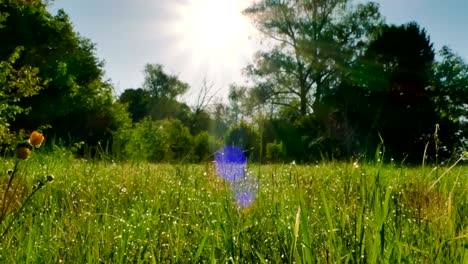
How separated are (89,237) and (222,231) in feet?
1.66

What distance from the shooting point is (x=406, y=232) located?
1570 millimetres

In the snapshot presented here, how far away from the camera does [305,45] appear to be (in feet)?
112

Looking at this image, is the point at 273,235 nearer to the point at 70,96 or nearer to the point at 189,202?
the point at 189,202

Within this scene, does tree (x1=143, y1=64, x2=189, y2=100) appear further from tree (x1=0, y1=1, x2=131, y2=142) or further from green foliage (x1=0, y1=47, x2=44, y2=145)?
green foliage (x1=0, y1=47, x2=44, y2=145)

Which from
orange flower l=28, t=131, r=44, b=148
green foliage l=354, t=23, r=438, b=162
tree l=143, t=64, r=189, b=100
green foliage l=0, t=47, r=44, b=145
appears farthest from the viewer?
tree l=143, t=64, r=189, b=100

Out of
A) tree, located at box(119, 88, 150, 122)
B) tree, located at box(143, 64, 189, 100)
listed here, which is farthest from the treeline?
tree, located at box(143, 64, 189, 100)

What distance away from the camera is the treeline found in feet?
67.6

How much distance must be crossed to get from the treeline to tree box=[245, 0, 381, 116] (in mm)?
79

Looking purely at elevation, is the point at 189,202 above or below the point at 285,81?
below

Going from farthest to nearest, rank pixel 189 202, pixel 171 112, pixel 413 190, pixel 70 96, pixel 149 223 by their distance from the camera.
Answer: pixel 171 112, pixel 70 96, pixel 413 190, pixel 189 202, pixel 149 223

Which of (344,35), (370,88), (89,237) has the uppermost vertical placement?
(344,35)

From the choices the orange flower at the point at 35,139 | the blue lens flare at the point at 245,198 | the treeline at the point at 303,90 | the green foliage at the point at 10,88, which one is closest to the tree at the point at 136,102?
the treeline at the point at 303,90

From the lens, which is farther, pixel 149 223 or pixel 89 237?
pixel 149 223

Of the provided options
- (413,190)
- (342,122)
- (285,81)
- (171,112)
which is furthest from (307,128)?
(171,112)
